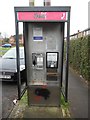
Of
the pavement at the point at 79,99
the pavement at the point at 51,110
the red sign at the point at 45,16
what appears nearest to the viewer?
the red sign at the point at 45,16

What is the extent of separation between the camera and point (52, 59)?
5012mm

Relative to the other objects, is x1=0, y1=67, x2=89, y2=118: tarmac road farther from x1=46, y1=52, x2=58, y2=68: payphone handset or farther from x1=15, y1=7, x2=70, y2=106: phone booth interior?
x1=46, y1=52, x2=58, y2=68: payphone handset

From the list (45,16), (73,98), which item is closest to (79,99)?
(73,98)

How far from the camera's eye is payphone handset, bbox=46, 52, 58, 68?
499 cm

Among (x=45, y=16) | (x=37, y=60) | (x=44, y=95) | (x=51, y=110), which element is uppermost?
(x=45, y=16)

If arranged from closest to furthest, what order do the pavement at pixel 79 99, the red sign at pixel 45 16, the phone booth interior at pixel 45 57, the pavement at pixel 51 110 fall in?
the red sign at pixel 45 16, the pavement at pixel 51 110, the pavement at pixel 79 99, the phone booth interior at pixel 45 57

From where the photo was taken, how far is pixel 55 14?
14.1 feet

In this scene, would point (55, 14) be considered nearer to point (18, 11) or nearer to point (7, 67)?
point (18, 11)

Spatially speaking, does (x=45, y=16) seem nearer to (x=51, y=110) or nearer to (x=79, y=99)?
(x=51, y=110)

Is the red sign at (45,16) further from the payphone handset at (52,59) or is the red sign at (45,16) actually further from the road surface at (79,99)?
the road surface at (79,99)

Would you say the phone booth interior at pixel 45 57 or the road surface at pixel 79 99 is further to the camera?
the phone booth interior at pixel 45 57

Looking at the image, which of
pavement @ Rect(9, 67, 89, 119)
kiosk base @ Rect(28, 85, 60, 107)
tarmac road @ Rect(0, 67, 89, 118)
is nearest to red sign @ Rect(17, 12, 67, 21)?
kiosk base @ Rect(28, 85, 60, 107)

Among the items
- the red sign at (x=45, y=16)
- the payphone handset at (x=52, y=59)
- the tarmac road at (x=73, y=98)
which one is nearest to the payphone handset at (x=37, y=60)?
→ the payphone handset at (x=52, y=59)

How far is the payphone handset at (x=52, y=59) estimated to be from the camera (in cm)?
499
